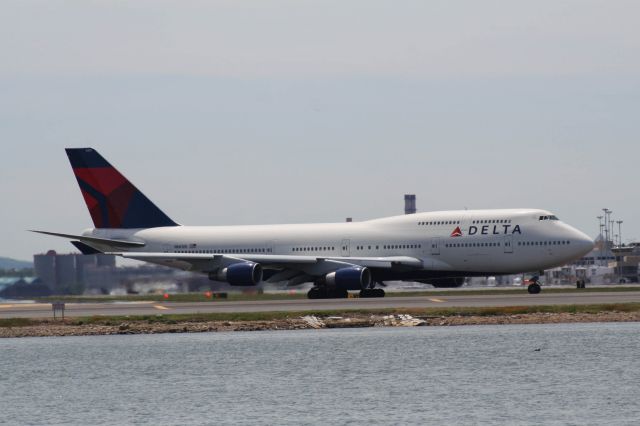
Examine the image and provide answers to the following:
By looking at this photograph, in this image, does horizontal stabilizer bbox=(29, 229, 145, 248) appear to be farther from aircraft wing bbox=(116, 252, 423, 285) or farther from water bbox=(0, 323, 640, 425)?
water bbox=(0, 323, 640, 425)

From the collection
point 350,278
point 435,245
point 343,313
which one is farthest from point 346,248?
point 343,313

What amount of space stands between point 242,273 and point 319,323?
16280mm

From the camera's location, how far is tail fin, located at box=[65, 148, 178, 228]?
8675 cm

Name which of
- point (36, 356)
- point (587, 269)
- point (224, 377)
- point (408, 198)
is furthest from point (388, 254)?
point (587, 269)

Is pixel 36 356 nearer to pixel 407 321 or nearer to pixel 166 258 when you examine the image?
pixel 407 321

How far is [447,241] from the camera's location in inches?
2985

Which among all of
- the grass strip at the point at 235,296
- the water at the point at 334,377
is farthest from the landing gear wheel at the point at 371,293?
the water at the point at 334,377

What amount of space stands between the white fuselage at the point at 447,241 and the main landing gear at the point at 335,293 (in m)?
2.25

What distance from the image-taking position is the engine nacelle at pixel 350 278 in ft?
244

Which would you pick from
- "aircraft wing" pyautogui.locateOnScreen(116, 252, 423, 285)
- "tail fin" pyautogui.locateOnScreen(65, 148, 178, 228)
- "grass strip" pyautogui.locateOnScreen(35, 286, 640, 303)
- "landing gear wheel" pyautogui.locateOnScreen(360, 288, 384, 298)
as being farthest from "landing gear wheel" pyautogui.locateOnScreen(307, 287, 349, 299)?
"tail fin" pyautogui.locateOnScreen(65, 148, 178, 228)

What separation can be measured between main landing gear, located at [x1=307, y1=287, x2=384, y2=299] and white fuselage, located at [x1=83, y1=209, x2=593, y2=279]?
2.25 metres

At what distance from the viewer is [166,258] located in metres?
78.2

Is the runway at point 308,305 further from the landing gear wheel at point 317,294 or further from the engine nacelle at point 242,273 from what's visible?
the landing gear wheel at point 317,294

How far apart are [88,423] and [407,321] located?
1077 inches
